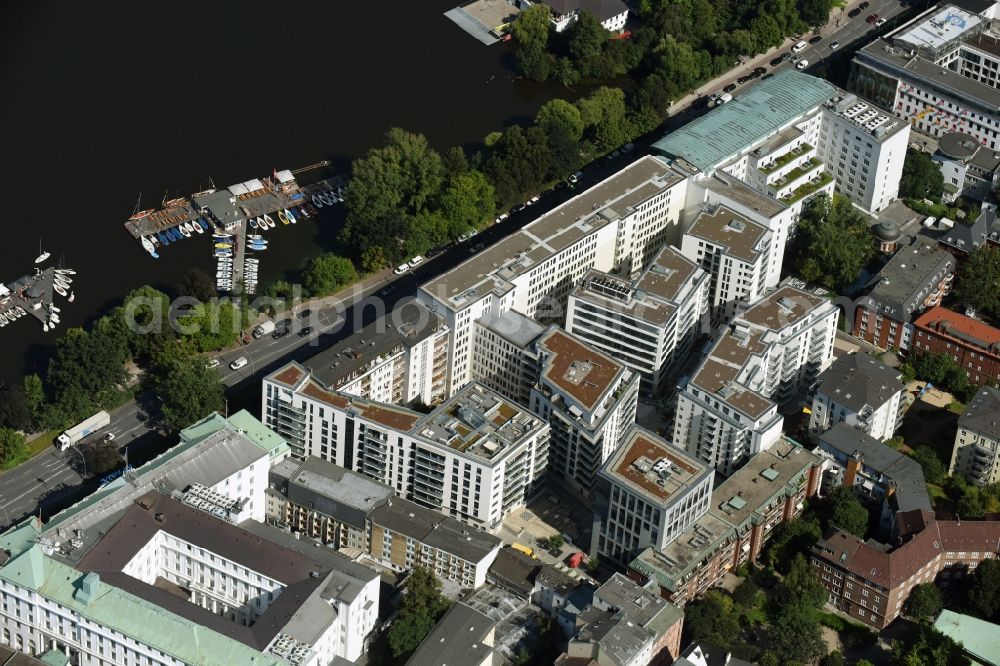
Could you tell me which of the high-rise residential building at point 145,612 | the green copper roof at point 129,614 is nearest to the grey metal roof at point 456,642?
the high-rise residential building at point 145,612

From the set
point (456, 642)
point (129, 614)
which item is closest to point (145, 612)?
point (129, 614)

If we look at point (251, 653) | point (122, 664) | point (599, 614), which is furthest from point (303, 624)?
point (599, 614)

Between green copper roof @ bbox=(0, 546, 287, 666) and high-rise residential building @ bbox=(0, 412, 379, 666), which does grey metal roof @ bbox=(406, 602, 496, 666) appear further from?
green copper roof @ bbox=(0, 546, 287, 666)

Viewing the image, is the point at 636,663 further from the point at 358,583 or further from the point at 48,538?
the point at 48,538

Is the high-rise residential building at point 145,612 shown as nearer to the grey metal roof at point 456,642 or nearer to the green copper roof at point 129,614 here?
the green copper roof at point 129,614

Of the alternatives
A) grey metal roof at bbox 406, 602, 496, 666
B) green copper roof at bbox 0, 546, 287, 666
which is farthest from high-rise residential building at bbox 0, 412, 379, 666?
grey metal roof at bbox 406, 602, 496, 666

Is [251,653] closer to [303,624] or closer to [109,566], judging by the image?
[303,624]
